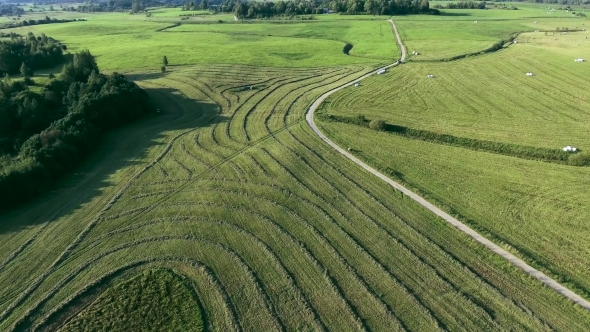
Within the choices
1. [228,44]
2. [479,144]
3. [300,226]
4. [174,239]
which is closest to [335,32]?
[228,44]

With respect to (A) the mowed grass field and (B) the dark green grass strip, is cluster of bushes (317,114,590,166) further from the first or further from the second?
(A) the mowed grass field

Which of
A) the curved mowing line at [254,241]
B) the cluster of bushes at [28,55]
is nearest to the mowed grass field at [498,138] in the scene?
the curved mowing line at [254,241]

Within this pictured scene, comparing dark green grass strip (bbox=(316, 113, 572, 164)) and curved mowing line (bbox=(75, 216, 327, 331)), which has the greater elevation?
dark green grass strip (bbox=(316, 113, 572, 164))

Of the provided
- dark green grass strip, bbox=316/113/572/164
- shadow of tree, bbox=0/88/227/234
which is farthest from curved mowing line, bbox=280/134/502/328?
shadow of tree, bbox=0/88/227/234

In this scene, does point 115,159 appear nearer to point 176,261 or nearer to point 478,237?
point 176,261

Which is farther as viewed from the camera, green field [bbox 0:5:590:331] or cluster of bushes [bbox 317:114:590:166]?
cluster of bushes [bbox 317:114:590:166]

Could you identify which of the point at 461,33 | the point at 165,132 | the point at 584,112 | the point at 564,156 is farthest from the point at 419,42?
the point at 165,132

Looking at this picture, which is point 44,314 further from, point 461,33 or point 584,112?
point 461,33
